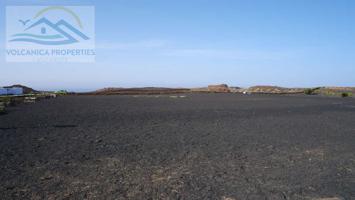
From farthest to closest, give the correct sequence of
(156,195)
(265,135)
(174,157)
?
(265,135) < (174,157) < (156,195)

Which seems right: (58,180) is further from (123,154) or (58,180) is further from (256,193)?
(256,193)

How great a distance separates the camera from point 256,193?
6.47 meters

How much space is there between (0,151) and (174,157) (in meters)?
4.47

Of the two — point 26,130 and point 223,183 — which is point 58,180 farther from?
point 26,130

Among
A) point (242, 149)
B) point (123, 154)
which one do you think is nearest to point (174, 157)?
point (123, 154)

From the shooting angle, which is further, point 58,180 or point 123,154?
point 123,154

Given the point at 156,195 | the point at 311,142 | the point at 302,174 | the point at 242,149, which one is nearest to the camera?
the point at 156,195

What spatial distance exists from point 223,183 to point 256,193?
0.77m

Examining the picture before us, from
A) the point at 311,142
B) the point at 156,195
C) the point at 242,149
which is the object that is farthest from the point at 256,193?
the point at 311,142

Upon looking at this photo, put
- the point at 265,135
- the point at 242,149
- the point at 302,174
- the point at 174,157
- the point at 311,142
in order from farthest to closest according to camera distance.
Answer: the point at 265,135 < the point at 311,142 < the point at 242,149 < the point at 174,157 < the point at 302,174

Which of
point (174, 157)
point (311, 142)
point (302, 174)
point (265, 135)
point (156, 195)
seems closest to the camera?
point (156, 195)

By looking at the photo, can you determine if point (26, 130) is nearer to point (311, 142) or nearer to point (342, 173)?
point (311, 142)

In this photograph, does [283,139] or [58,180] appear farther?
[283,139]

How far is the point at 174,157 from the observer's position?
9.47 metres
